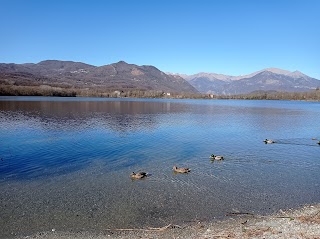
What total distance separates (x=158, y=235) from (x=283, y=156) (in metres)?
22.9

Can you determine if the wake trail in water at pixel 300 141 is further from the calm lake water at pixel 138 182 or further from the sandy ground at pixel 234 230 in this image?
the sandy ground at pixel 234 230

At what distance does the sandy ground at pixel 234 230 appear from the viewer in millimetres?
12234

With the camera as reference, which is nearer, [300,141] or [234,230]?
[234,230]

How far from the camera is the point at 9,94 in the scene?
171 m

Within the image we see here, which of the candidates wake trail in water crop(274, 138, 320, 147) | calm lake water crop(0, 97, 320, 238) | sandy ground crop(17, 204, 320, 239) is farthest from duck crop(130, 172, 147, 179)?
wake trail in water crop(274, 138, 320, 147)

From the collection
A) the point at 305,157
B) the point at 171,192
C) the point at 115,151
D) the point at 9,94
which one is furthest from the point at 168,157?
the point at 9,94

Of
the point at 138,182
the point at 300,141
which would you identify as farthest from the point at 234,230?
the point at 300,141

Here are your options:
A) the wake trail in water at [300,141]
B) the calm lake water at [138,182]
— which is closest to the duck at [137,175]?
the calm lake water at [138,182]

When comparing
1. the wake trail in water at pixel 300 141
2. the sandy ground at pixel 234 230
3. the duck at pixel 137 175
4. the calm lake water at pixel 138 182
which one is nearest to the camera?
the sandy ground at pixel 234 230

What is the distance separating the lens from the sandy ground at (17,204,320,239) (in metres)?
12.2

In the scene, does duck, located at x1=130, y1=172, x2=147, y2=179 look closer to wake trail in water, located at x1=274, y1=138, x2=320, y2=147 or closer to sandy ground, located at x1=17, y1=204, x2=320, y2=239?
sandy ground, located at x1=17, y1=204, x2=320, y2=239

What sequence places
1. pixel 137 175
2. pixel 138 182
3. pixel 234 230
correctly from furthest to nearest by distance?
1. pixel 137 175
2. pixel 138 182
3. pixel 234 230

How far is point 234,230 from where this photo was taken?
13109 millimetres

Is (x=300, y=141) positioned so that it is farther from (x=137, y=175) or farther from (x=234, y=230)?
(x=234, y=230)
